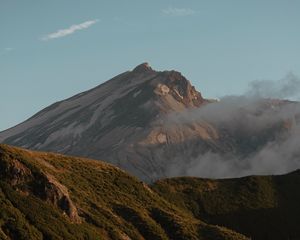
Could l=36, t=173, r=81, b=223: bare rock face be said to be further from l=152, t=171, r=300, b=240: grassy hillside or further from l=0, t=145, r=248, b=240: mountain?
l=152, t=171, r=300, b=240: grassy hillside

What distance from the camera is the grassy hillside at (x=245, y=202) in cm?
16725

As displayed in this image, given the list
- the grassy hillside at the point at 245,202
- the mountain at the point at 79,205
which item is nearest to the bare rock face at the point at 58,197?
the mountain at the point at 79,205

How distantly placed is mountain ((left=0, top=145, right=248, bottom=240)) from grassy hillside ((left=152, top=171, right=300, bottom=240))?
9894 millimetres

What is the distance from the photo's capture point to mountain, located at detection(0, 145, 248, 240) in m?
116

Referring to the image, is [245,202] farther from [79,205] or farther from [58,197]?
[58,197]

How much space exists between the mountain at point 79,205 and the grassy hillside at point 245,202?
9.89m

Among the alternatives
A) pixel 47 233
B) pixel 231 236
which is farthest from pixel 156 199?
pixel 47 233

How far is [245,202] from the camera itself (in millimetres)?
178250

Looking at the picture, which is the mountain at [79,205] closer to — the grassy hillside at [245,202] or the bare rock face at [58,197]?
the bare rock face at [58,197]

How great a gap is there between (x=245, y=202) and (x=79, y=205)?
6114 cm

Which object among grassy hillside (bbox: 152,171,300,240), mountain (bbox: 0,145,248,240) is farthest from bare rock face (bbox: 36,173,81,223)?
grassy hillside (bbox: 152,171,300,240)

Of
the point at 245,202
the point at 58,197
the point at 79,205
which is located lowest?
the point at 245,202

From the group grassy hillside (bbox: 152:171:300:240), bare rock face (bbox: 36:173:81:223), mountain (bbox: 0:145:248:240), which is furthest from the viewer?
grassy hillside (bbox: 152:171:300:240)

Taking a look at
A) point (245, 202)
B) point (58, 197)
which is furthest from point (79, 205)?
point (245, 202)
